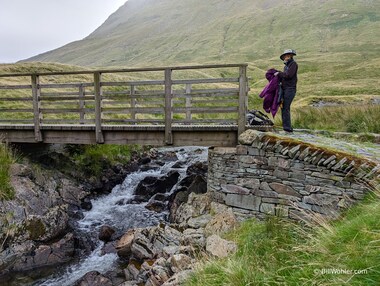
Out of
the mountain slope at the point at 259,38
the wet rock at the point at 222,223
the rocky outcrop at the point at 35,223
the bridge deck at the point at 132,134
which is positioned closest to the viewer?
the wet rock at the point at 222,223

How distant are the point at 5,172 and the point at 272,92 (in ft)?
27.9

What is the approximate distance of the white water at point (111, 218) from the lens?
841cm

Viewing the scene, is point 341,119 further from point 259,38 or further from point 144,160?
point 259,38

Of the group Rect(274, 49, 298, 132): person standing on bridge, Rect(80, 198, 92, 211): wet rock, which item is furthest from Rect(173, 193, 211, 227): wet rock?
Rect(274, 49, 298, 132): person standing on bridge

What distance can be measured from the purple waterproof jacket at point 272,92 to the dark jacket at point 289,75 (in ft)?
0.74

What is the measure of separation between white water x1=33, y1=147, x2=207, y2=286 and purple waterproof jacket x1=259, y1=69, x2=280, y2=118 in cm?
531

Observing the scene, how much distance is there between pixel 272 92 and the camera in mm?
9234

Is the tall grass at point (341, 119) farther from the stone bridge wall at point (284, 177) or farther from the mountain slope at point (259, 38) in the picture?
the mountain slope at point (259, 38)

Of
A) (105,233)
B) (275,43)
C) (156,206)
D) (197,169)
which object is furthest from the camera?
(275,43)

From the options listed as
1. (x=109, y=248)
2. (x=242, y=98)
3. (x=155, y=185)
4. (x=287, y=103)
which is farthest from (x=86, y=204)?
(x=287, y=103)

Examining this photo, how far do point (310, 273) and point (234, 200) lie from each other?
5856 mm

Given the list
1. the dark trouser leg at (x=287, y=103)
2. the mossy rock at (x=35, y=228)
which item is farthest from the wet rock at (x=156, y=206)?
the dark trouser leg at (x=287, y=103)

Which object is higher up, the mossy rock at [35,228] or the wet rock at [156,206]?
the mossy rock at [35,228]

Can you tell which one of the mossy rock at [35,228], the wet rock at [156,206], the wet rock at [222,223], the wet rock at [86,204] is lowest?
the wet rock at [156,206]
